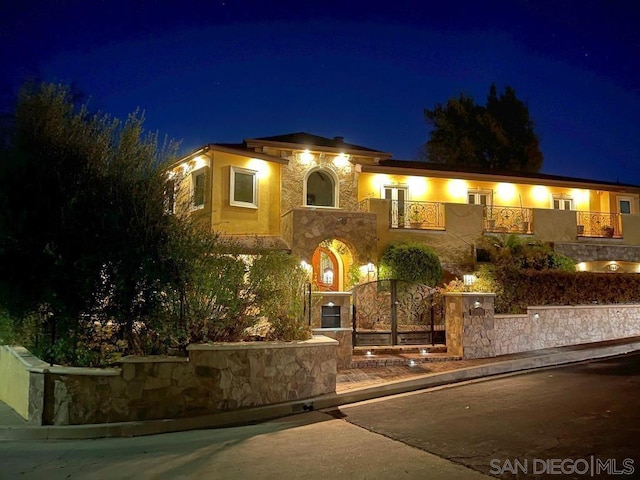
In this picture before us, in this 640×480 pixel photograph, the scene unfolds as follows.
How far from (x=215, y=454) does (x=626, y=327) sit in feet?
49.3

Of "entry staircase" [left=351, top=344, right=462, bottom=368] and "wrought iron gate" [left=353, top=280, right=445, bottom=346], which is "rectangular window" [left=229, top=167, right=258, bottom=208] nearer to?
"wrought iron gate" [left=353, top=280, right=445, bottom=346]

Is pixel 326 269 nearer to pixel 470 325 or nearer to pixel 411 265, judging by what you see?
pixel 411 265

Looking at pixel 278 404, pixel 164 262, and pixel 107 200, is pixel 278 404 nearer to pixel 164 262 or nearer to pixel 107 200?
pixel 164 262

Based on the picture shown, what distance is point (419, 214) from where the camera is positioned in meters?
20.6

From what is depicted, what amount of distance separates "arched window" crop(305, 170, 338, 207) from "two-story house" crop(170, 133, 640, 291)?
0.04 m

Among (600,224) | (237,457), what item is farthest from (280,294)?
(600,224)

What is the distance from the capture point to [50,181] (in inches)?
364

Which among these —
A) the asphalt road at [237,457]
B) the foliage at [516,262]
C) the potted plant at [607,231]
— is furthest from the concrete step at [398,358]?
the potted plant at [607,231]

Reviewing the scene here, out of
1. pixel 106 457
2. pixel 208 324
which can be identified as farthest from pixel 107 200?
pixel 106 457

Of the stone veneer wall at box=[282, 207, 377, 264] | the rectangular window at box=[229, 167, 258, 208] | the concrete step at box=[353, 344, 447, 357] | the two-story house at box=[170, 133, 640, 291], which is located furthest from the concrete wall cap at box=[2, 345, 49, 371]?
the rectangular window at box=[229, 167, 258, 208]

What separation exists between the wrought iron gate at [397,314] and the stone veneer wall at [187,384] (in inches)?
168

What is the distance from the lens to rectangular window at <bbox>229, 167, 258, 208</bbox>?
18547 millimetres

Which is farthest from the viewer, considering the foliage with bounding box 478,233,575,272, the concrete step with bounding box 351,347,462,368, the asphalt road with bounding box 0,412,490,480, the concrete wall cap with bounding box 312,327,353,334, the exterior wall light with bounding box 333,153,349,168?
the exterior wall light with bounding box 333,153,349,168

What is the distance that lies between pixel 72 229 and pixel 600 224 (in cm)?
2214
